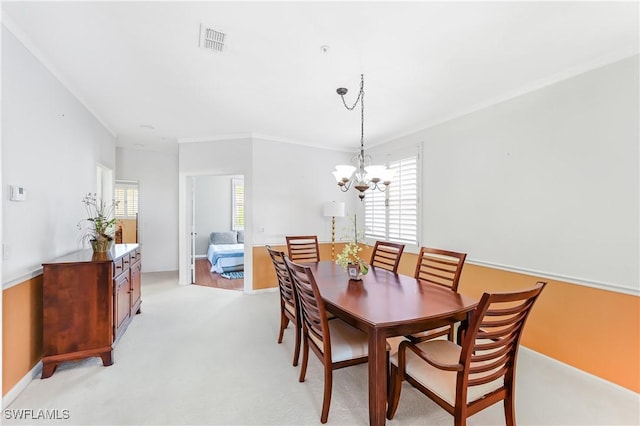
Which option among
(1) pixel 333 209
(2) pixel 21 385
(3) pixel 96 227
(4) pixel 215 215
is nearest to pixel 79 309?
(2) pixel 21 385

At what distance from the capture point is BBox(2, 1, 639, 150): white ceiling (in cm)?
186

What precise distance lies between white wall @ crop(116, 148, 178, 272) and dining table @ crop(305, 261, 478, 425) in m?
5.01

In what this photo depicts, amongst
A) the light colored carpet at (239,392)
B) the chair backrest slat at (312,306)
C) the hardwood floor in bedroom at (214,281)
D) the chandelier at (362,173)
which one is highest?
the chandelier at (362,173)

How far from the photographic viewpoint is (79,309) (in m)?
2.46

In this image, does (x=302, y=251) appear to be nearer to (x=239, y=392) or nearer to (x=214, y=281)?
(x=239, y=392)

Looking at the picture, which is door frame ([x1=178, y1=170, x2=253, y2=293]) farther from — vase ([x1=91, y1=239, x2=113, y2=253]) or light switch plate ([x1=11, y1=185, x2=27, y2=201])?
light switch plate ([x1=11, y1=185, x2=27, y2=201])

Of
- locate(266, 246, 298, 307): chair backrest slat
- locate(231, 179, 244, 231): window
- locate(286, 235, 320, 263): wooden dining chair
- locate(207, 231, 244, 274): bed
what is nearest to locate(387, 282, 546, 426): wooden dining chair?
locate(266, 246, 298, 307): chair backrest slat

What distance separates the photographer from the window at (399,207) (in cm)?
434

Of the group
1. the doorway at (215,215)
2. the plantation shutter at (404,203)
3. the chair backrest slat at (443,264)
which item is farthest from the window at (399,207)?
the doorway at (215,215)

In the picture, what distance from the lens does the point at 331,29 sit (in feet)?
6.65

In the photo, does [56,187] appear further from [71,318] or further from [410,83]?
[410,83]

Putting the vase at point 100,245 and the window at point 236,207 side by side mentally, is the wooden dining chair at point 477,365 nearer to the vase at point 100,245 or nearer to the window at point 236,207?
the vase at point 100,245

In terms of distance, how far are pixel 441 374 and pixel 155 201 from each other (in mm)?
6414

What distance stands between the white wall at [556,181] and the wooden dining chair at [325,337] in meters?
2.09
